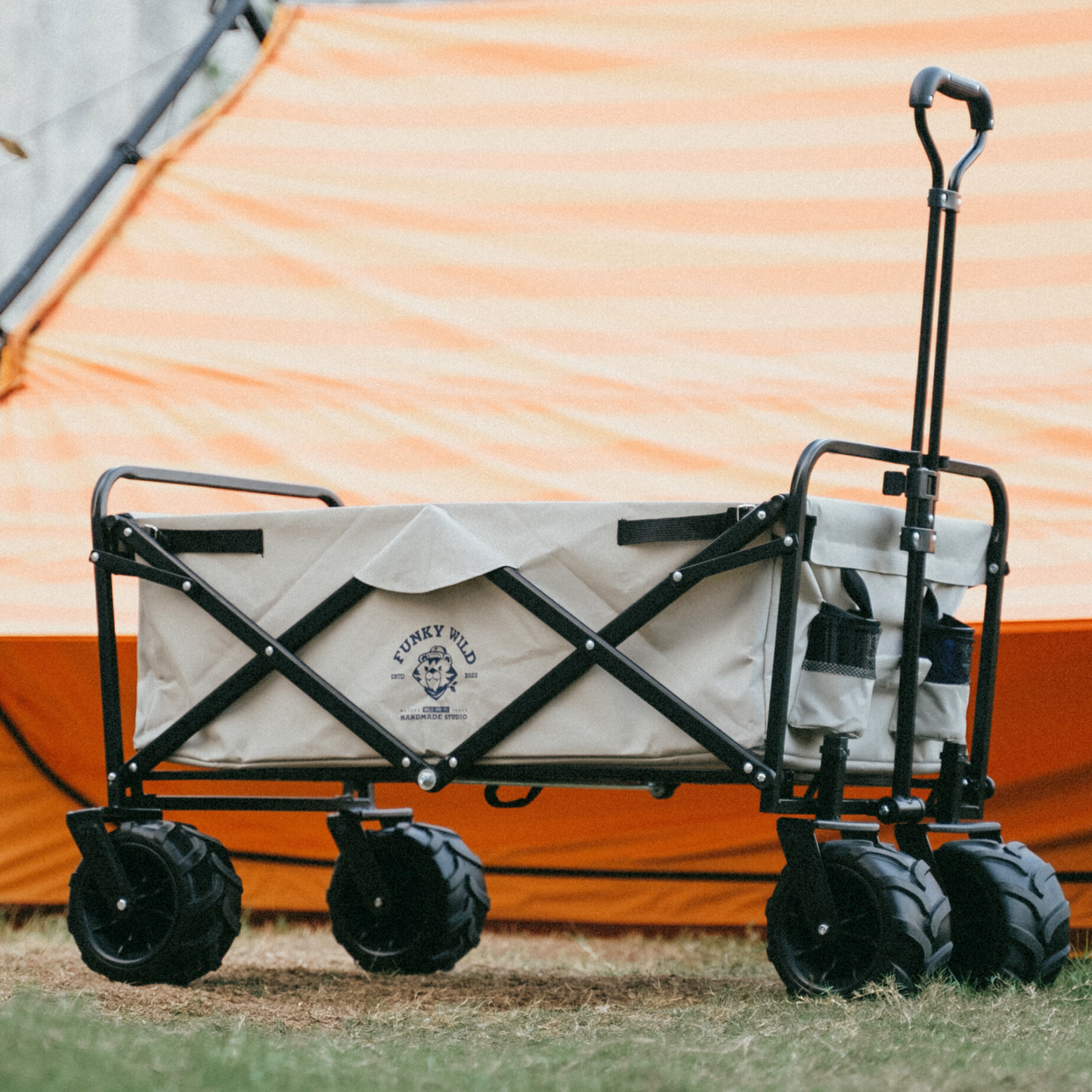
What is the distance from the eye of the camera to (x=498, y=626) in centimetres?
228

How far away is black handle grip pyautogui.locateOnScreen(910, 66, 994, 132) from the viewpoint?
7.17 feet

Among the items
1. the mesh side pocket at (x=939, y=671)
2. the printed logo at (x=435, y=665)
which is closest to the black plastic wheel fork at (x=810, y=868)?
the mesh side pocket at (x=939, y=671)

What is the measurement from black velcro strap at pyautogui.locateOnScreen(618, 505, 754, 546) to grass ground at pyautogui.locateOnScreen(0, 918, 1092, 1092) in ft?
2.06

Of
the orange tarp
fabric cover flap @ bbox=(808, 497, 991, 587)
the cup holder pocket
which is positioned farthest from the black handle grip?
the orange tarp

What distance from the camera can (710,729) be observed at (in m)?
2.07

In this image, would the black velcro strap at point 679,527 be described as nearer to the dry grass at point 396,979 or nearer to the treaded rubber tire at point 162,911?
the dry grass at point 396,979

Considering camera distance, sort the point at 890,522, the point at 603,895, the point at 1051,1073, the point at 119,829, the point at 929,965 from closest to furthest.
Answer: the point at 1051,1073, the point at 929,965, the point at 890,522, the point at 119,829, the point at 603,895

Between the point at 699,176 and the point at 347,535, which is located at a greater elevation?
the point at 699,176

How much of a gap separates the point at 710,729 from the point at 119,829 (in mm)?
1000

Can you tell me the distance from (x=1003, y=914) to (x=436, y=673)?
87 cm

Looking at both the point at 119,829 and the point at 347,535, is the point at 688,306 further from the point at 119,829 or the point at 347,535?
the point at 119,829

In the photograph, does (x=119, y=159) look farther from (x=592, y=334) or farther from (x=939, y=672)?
(x=939, y=672)

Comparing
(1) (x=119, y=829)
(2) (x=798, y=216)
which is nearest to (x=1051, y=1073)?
(1) (x=119, y=829)

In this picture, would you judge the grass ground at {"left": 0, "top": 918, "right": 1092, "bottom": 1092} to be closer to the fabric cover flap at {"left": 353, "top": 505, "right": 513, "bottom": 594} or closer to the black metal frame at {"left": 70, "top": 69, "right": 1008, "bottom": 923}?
the black metal frame at {"left": 70, "top": 69, "right": 1008, "bottom": 923}
